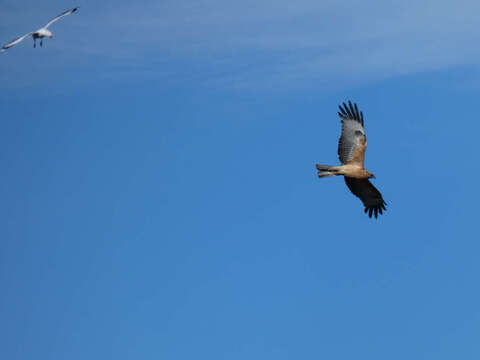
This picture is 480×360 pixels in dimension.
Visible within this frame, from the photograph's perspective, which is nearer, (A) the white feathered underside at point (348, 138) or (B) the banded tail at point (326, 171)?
(B) the banded tail at point (326, 171)

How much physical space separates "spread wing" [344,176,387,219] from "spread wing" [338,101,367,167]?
126cm

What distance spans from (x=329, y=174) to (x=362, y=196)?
13.6 feet

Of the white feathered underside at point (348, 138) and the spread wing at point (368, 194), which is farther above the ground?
the white feathered underside at point (348, 138)

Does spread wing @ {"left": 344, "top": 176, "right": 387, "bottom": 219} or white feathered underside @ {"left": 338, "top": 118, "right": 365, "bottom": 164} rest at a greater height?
white feathered underside @ {"left": 338, "top": 118, "right": 365, "bottom": 164}

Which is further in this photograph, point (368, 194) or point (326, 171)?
point (368, 194)

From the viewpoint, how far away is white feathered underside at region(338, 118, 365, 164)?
4107 cm

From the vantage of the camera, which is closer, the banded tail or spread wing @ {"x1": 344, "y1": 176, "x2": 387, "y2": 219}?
the banded tail

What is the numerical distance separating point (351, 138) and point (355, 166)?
6.81 ft

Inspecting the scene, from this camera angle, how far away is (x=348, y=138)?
1649 inches

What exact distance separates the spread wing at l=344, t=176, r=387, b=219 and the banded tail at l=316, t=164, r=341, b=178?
2062 millimetres

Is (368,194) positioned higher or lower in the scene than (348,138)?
lower

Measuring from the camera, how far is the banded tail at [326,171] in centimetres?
3884

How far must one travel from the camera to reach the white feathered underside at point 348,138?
1617 inches

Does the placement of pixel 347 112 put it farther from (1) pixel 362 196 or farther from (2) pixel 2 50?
(2) pixel 2 50
